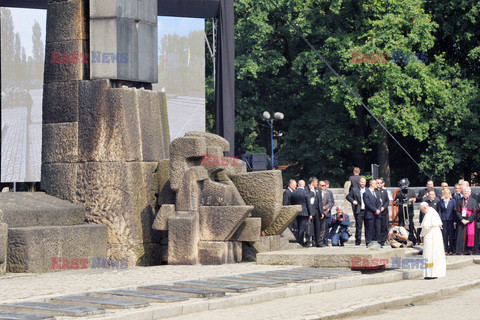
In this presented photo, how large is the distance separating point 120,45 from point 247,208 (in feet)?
12.1

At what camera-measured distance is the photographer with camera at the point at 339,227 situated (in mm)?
20969

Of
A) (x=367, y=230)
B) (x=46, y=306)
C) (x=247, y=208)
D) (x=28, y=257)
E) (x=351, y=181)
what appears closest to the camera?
(x=46, y=306)

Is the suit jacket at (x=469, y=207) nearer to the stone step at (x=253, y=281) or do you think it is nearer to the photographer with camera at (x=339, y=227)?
the photographer with camera at (x=339, y=227)

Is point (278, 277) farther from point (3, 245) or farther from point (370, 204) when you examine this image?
point (370, 204)

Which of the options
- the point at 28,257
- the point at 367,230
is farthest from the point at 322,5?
the point at 28,257

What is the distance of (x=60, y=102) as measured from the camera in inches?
633

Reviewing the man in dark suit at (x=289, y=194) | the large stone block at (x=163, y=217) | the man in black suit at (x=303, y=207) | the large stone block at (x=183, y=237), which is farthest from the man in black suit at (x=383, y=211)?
the large stone block at (x=163, y=217)

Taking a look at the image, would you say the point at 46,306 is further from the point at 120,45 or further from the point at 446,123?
the point at 446,123

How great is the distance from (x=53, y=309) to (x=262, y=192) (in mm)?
7448

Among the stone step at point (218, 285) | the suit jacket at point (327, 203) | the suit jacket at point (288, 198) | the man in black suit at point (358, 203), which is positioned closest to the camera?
the stone step at point (218, 285)

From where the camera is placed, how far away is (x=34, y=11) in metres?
28.9

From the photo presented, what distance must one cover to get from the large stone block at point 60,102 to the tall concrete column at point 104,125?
2cm

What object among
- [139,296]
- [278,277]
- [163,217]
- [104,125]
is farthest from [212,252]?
[139,296]

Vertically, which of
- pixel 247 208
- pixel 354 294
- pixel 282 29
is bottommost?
pixel 354 294
